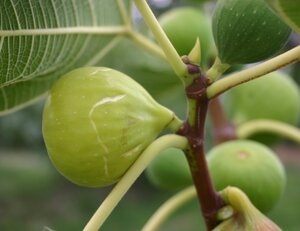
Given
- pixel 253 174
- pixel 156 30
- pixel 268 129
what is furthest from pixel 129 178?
pixel 268 129

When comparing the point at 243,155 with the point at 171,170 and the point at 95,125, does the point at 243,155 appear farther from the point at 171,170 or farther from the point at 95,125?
the point at 95,125

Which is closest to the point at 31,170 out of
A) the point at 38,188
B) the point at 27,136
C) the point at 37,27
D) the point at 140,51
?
the point at 38,188

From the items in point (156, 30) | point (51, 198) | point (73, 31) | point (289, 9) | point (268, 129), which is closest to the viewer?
point (289, 9)

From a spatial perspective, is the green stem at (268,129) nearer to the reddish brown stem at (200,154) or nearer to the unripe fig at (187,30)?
the unripe fig at (187,30)

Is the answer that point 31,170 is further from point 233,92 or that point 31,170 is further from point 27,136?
point 233,92

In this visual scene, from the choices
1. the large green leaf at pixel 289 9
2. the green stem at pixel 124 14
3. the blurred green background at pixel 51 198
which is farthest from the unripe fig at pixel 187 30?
the blurred green background at pixel 51 198
